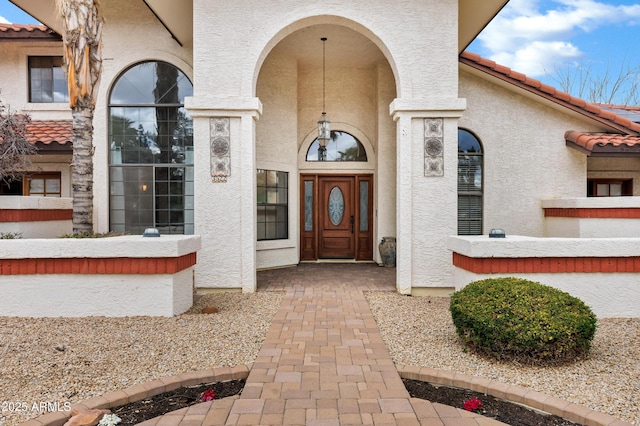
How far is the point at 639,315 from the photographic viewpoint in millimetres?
5648

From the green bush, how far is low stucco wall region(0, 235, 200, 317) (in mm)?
4115

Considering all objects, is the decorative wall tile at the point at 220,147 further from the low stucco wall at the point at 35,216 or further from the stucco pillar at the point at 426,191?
the low stucco wall at the point at 35,216

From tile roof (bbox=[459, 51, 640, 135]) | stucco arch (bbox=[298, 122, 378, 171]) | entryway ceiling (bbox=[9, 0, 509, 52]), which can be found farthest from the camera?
stucco arch (bbox=[298, 122, 378, 171])

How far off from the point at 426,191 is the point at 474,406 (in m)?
4.46

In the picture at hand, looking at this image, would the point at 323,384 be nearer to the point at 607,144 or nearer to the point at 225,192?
the point at 225,192

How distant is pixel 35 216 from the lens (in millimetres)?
7828

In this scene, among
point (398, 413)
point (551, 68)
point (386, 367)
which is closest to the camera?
point (398, 413)

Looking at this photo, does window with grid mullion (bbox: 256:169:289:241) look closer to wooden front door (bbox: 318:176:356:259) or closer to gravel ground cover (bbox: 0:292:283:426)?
wooden front door (bbox: 318:176:356:259)

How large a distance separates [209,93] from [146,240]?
10.1ft

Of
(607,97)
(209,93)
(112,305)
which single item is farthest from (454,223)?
(607,97)

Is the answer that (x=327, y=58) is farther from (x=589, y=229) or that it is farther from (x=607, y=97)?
(x=607, y=97)

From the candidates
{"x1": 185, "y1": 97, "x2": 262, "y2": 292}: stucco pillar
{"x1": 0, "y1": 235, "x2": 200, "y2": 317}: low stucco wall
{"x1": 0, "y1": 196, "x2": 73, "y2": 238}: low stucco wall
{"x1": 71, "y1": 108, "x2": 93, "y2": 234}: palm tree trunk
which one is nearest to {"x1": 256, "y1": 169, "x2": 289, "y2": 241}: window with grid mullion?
{"x1": 185, "y1": 97, "x2": 262, "y2": 292}: stucco pillar

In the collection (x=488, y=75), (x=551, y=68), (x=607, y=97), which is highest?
(x=551, y=68)

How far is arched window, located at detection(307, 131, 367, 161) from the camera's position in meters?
10.8
